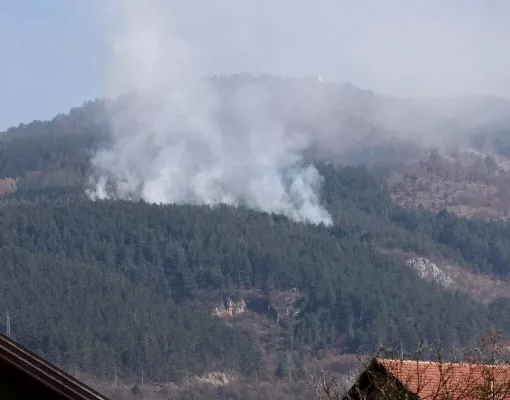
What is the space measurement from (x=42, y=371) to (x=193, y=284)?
165690mm

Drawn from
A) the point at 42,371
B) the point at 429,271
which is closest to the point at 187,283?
the point at 429,271

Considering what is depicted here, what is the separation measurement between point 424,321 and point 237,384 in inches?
1201

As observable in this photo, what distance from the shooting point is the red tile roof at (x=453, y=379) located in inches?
632

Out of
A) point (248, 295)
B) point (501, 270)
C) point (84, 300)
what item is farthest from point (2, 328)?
point (501, 270)

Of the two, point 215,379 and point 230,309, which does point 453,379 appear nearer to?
point 215,379

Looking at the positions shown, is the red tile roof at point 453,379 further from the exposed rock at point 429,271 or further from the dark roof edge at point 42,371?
the exposed rock at point 429,271

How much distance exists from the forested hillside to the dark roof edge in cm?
11690

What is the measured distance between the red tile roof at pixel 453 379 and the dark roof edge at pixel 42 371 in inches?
393

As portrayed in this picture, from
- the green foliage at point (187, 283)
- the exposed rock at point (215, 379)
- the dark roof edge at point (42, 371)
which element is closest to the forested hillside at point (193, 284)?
the green foliage at point (187, 283)

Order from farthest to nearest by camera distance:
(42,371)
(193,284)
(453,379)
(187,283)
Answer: (193,284) < (187,283) < (453,379) < (42,371)

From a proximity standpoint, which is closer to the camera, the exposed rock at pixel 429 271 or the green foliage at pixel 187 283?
the green foliage at pixel 187 283

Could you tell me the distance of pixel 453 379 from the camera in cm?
1894

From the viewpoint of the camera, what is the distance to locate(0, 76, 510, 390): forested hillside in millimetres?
128875

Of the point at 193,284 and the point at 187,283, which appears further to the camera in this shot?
the point at 193,284
